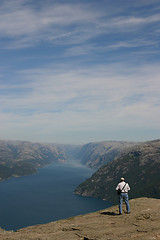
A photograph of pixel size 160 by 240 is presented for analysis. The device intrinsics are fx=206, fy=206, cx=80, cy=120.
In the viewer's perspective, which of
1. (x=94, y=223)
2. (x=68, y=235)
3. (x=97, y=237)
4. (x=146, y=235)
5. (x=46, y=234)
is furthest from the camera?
(x=94, y=223)

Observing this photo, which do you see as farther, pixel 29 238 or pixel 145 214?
pixel 145 214

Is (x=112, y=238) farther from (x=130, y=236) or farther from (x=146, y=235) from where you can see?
(x=146, y=235)

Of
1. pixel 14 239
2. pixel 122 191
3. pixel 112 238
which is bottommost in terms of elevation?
pixel 14 239

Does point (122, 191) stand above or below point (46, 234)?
above

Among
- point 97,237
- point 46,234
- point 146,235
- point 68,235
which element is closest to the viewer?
point 146,235

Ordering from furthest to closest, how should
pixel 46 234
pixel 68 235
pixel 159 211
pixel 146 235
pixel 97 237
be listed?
pixel 159 211 < pixel 46 234 < pixel 68 235 < pixel 97 237 < pixel 146 235

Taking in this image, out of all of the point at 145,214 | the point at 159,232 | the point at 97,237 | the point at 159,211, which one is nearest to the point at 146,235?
the point at 159,232

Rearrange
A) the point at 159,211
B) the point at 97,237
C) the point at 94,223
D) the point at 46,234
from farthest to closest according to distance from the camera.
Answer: the point at 159,211 → the point at 94,223 → the point at 46,234 → the point at 97,237

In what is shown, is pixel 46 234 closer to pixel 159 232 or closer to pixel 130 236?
pixel 130 236

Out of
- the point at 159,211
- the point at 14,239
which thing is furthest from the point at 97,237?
the point at 159,211
